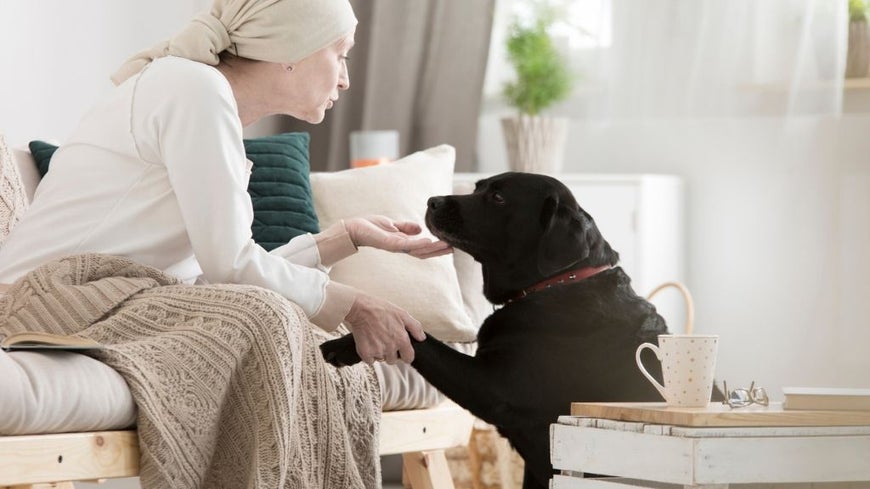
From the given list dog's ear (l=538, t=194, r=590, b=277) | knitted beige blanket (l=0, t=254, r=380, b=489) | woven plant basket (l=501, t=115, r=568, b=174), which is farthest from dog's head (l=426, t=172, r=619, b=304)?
woven plant basket (l=501, t=115, r=568, b=174)

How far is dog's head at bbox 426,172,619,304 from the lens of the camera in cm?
175

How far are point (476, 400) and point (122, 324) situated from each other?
53 cm

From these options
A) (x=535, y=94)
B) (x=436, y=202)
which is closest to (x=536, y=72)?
(x=535, y=94)

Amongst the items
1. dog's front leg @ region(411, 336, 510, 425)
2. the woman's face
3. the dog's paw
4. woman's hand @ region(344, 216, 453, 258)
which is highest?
the woman's face

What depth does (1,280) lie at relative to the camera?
1592 mm

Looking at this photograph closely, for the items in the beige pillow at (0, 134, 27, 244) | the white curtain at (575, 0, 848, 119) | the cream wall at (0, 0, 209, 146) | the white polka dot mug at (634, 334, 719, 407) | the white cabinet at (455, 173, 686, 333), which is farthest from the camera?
the white curtain at (575, 0, 848, 119)

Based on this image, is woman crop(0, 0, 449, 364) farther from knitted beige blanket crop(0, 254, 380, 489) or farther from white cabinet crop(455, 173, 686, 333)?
white cabinet crop(455, 173, 686, 333)

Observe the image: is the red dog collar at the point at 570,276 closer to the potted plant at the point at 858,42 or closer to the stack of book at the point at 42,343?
the stack of book at the point at 42,343

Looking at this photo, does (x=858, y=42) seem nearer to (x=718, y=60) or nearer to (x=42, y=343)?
(x=718, y=60)

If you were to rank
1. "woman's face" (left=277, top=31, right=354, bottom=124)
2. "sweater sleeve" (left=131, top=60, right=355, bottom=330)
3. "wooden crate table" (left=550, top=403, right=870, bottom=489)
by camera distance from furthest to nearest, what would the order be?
1. "woman's face" (left=277, top=31, right=354, bottom=124)
2. "sweater sleeve" (left=131, top=60, right=355, bottom=330)
3. "wooden crate table" (left=550, top=403, right=870, bottom=489)

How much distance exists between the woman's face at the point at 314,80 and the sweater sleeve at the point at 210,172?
18 centimetres

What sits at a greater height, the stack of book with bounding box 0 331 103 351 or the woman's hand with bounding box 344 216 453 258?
the woman's hand with bounding box 344 216 453 258

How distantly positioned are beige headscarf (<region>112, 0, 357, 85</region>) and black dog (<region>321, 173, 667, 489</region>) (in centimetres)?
43

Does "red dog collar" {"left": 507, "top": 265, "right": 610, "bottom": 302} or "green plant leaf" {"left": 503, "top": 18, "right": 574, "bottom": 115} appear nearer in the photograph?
"red dog collar" {"left": 507, "top": 265, "right": 610, "bottom": 302}
